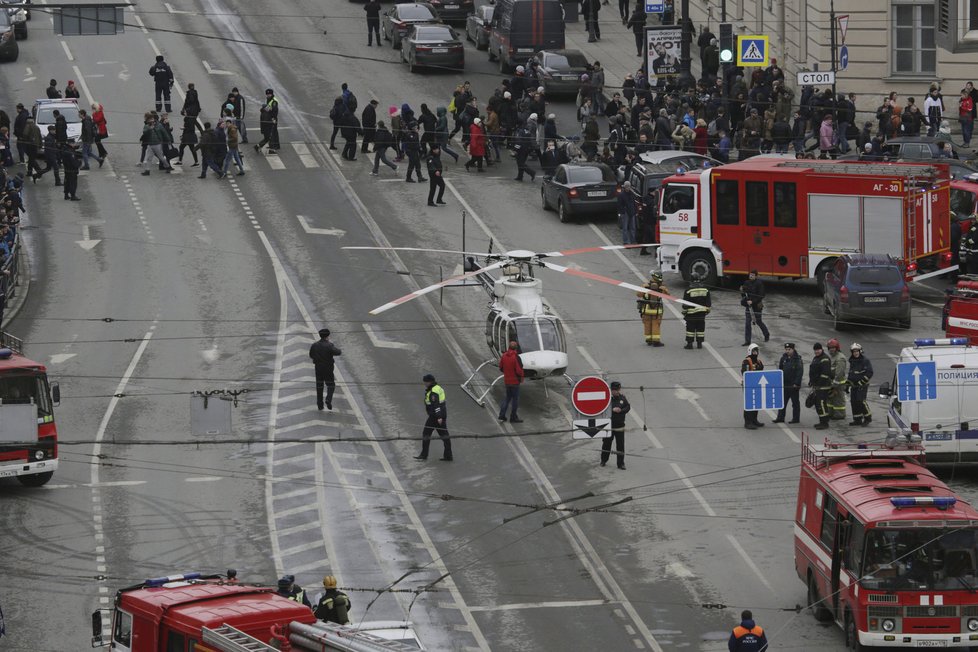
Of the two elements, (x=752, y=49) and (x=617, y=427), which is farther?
(x=752, y=49)

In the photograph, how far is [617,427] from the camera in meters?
35.9

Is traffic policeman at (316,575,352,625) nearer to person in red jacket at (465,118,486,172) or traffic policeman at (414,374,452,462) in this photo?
traffic policeman at (414,374,452,462)

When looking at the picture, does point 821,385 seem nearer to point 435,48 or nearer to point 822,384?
point 822,384

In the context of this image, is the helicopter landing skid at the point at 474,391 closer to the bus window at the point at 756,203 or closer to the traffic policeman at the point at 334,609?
the bus window at the point at 756,203

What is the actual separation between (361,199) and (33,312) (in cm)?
1194

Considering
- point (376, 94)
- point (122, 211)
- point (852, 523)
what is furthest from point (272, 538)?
point (376, 94)

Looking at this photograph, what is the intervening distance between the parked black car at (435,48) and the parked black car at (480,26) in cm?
284

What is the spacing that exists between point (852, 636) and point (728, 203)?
22198 mm

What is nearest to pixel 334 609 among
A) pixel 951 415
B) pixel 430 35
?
pixel 951 415

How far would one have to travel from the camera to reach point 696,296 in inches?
1687

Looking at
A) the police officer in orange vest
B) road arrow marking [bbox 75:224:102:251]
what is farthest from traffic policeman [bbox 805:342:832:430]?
road arrow marking [bbox 75:224:102:251]

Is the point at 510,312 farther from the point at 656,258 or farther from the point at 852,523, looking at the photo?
the point at 852,523

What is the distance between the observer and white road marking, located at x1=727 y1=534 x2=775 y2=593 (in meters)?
30.0

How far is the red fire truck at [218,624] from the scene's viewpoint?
20.5 metres
